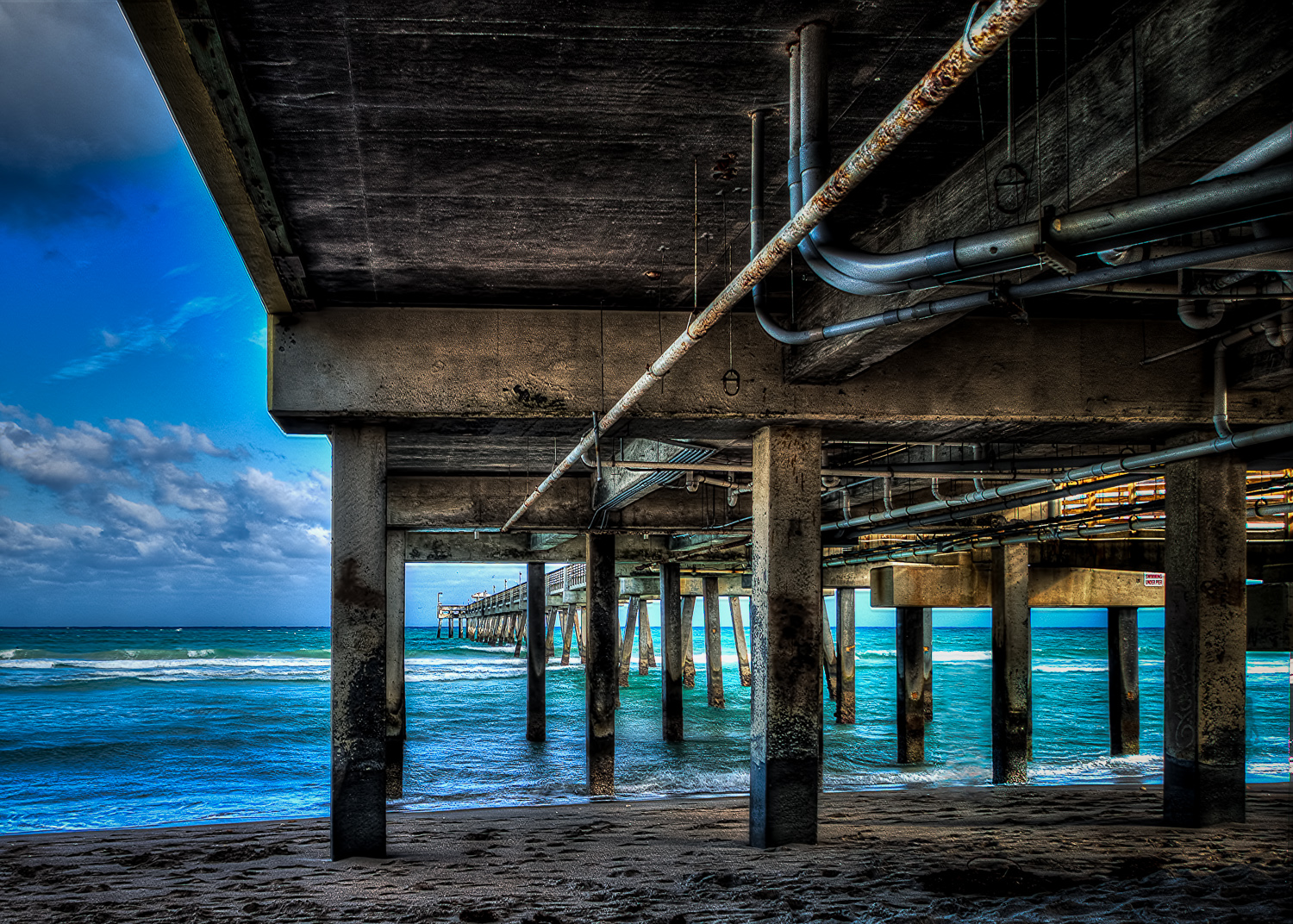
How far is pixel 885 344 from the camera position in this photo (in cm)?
643

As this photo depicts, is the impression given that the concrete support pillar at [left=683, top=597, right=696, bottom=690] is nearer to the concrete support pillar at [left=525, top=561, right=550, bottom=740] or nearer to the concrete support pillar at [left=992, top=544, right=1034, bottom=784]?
the concrete support pillar at [left=525, top=561, right=550, bottom=740]

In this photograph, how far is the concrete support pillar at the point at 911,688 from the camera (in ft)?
55.7

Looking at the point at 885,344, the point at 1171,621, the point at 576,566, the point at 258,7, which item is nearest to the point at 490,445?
the point at 885,344

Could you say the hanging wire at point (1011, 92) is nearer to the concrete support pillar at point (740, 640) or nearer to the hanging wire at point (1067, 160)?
the hanging wire at point (1067, 160)

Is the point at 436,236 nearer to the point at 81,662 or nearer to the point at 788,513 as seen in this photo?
the point at 788,513

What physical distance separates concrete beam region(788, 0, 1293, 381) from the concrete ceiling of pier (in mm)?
167

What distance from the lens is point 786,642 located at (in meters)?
7.36

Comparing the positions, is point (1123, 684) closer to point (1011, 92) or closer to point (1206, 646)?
point (1206, 646)

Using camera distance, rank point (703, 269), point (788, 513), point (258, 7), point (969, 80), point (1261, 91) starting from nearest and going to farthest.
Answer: point (1261, 91), point (258, 7), point (969, 80), point (703, 269), point (788, 513)

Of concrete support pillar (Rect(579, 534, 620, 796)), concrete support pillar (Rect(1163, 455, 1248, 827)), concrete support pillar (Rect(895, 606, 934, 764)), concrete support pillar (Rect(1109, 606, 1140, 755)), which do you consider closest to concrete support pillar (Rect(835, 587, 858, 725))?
concrete support pillar (Rect(895, 606, 934, 764))

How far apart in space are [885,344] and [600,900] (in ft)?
12.6

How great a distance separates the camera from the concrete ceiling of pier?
3.90 metres

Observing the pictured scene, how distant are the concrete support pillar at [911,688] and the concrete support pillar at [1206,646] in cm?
880

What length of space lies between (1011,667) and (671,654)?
818 cm
